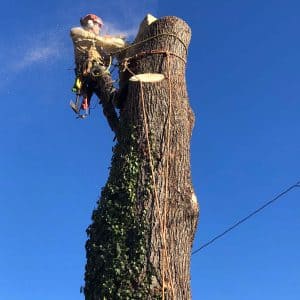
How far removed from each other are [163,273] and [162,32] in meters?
2.31

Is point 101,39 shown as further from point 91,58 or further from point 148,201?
point 148,201

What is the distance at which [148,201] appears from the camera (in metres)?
4.43

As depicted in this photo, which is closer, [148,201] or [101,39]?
[148,201]

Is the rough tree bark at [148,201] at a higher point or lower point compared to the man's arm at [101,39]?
lower

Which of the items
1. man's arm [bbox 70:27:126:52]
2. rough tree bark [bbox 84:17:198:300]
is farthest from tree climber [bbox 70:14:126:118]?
rough tree bark [bbox 84:17:198:300]

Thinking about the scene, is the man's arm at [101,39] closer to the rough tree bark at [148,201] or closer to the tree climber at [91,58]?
the tree climber at [91,58]

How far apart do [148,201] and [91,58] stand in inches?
74.1

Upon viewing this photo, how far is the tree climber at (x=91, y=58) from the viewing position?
5.59 metres

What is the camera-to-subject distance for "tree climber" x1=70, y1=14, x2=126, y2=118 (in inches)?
220

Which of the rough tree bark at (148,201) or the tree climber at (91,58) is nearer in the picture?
the rough tree bark at (148,201)

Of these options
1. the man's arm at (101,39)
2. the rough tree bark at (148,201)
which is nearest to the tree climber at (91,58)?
the man's arm at (101,39)

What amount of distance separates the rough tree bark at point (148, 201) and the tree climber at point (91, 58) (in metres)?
0.41

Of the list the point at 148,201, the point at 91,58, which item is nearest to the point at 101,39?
the point at 91,58

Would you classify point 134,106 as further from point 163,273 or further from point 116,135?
Result: point 163,273
